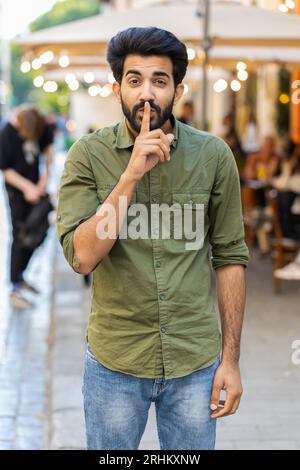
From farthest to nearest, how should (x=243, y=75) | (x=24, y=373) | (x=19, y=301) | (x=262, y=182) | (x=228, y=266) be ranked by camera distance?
(x=262, y=182) → (x=243, y=75) → (x=19, y=301) → (x=24, y=373) → (x=228, y=266)

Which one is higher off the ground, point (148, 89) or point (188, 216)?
point (148, 89)

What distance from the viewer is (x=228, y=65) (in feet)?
42.3

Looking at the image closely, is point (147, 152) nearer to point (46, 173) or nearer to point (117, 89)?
point (117, 89)

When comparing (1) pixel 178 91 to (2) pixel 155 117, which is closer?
(2) pixel 155 117

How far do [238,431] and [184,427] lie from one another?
249 cm

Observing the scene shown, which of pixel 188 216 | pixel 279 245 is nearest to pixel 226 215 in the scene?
pixel 188 216

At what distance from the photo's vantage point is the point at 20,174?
9305 millimetres

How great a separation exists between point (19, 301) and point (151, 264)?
6.56 m

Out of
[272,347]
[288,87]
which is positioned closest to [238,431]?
[272,347]

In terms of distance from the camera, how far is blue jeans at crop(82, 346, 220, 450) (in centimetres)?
289

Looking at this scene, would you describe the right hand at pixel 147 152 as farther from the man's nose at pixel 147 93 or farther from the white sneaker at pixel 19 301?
the white sneaker at pixel 19 301

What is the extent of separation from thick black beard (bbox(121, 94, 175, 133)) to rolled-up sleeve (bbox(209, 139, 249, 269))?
0.75 feet

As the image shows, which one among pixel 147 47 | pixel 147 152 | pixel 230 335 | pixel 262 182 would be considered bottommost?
pixel 262 182

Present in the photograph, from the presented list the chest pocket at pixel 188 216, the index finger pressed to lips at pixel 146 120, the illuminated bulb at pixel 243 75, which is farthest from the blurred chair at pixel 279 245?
the index finger pressed to lips at pixel 146 120
